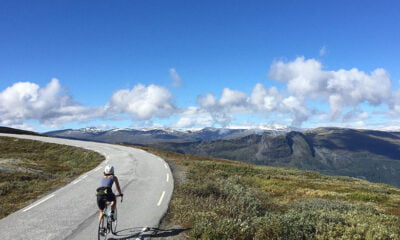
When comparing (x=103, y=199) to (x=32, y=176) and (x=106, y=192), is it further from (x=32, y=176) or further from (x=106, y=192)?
(x=32, y=176)

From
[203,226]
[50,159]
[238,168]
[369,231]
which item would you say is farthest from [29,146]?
[369,231]

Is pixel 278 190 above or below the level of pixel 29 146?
below

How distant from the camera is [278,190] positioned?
28.2 m

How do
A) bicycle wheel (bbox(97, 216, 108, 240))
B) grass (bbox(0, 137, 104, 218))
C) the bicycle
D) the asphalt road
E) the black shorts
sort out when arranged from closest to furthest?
bicycle wheel (bbox(97, 216, 108, 240))
the bicycle
the black shorts
the asphalt road
grass (bbox(0, 137, 104, 218))

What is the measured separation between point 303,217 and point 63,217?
34.9 ft

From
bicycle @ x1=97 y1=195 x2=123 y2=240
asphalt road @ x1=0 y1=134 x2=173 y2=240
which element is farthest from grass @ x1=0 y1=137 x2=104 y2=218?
bicycle @ x1=97 y1=195 x2=123 y2=240

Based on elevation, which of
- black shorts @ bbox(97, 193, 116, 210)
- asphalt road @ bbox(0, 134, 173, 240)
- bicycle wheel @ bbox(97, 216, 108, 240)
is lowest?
asphalt road @ bbox(0, 134, 173, 240)

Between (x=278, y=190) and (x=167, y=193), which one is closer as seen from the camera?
(x=167, y=193)

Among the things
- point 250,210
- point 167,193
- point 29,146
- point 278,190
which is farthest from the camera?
point 29,146

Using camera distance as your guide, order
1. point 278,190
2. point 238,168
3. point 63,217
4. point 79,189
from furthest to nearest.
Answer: point 238,168, point 278,190, point 79,189, point 63,217

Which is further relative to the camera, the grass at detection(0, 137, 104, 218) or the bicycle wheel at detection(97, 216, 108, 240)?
the grass at detection(0, 137, 104, 218)

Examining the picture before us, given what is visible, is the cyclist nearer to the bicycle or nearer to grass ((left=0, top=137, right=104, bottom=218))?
the bicycle

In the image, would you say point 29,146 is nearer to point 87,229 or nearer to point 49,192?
point 49,192

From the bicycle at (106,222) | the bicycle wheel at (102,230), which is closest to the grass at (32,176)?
the bicycle at (106,222)
